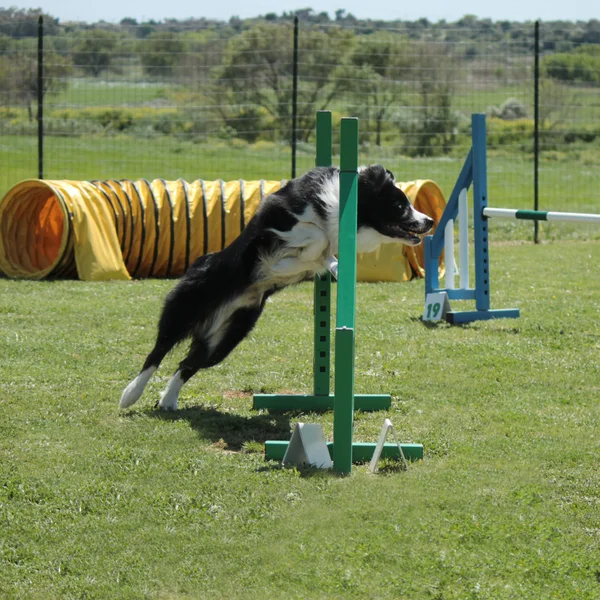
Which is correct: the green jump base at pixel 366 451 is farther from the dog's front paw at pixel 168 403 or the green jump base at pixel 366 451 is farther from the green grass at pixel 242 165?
the green grass at pixel 242 165

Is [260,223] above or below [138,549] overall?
above

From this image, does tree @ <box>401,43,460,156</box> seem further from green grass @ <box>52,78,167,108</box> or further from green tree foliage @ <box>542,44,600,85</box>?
green grass @ <box>52,78,167,108</box>

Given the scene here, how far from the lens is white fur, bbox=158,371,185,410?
5.43 metres

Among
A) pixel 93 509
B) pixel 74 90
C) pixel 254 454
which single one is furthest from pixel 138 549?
pixel 74 90

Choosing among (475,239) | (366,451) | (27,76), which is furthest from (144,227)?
(27,76)

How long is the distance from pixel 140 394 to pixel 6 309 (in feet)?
10.9

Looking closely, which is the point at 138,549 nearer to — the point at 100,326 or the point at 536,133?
the point at 100,326

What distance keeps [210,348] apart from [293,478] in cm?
152

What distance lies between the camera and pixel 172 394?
5434 millimetres

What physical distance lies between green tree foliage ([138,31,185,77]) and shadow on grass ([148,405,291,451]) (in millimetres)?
15144

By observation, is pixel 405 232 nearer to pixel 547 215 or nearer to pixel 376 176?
pixel 376 176

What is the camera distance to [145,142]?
2470 centimetres

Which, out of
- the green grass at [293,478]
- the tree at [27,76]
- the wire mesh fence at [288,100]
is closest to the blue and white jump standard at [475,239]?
the green grass at [293,478]

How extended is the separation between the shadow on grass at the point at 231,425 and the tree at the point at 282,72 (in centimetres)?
1378
